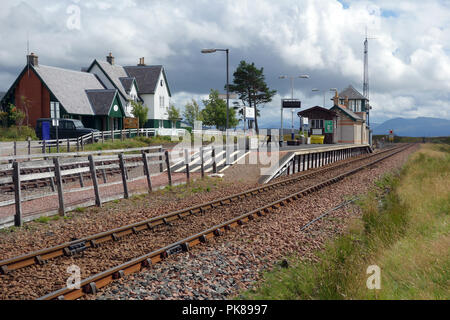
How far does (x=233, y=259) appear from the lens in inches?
297

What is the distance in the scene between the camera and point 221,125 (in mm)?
65312

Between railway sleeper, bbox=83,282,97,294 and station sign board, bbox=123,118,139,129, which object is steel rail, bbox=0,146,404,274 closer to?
railway sleeper, bbox=83,282,97,294

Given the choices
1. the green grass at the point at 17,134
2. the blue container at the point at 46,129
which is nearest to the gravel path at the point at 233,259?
the blue container at the point at 46,129

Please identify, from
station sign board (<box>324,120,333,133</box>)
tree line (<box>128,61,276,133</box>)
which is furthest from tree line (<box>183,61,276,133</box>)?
station sign board (<box>324,120,333,133</box>)

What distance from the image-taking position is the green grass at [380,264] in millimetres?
5764

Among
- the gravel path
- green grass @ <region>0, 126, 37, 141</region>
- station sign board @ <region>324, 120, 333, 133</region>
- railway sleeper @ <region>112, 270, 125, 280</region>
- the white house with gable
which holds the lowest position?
the gravel path

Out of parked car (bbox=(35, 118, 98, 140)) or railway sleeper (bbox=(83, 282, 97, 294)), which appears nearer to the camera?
railway sleeper (bbox=(83, 282, 97, 294))

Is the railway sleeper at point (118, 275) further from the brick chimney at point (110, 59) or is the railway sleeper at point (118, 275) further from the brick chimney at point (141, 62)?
the brick chimney at point (141, 62)

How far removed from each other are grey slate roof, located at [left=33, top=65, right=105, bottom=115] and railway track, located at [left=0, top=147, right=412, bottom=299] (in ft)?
114

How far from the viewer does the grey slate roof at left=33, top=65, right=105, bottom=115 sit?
42.9m

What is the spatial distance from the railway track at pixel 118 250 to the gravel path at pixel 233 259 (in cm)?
24

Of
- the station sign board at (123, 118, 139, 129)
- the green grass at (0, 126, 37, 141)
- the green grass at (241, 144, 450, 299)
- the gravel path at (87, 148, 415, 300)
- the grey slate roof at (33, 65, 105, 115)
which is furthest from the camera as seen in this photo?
the station sign board at (123, 118, 139, 129)

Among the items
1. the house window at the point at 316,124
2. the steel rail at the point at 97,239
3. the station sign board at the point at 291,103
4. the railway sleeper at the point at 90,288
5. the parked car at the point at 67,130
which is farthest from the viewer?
the house window at the point at 316,124
